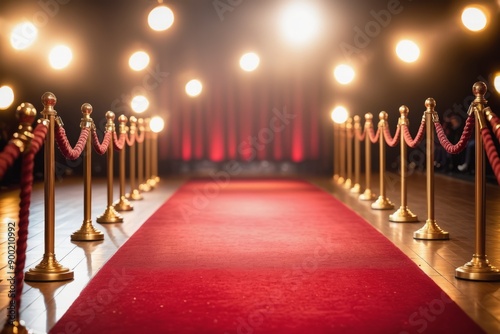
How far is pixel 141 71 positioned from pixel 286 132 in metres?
3.45

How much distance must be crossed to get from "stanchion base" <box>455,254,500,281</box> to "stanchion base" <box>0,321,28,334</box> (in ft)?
8.37

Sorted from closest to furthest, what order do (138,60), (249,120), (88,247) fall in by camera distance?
(88,247) < (138,60) < (249,120)

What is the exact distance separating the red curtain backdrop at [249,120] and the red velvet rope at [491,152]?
12.9m

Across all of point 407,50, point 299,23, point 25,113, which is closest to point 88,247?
point 25,113

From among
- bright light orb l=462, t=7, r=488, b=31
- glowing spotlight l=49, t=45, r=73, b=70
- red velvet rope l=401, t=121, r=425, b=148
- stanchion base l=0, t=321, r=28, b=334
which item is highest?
bright light orb l=462, t=7, r=488, b=31

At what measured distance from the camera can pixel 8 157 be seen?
3.34 meters

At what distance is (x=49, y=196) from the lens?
469 cm

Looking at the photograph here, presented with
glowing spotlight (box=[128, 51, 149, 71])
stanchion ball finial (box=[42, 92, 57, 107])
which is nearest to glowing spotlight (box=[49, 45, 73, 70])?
glowing spotlight (box=[128, 51, 149, 71])

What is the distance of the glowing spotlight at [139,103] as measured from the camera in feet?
53.1

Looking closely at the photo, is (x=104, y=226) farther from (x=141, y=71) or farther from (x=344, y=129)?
(x=141, y=71)

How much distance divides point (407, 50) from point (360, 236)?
32.7ft

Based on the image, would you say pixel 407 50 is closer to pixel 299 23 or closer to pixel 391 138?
pixel 299 23

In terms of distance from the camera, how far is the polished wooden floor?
3.96 meters

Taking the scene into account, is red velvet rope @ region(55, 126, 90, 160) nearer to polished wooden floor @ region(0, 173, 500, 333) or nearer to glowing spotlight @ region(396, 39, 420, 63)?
polished wooden floor @ region(0, 173, 500, 333)
